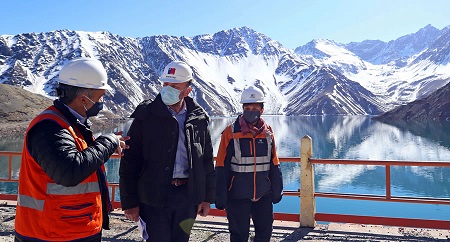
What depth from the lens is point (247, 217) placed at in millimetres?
4328

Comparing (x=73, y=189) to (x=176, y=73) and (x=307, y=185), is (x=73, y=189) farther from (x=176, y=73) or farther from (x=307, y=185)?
(x=307, y=185)

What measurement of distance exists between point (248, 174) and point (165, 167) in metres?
1.32

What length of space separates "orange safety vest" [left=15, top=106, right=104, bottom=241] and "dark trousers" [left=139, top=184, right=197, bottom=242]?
2.72ft

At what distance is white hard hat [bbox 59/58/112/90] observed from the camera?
8.80 feet

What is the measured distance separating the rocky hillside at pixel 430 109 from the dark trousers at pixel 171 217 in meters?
139

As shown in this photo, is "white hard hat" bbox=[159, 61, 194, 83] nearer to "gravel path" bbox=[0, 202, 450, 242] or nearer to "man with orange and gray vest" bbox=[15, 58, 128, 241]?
"man with orange and gray vest" bbox=[15, 58, 128, 241]

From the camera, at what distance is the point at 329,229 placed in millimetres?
6539

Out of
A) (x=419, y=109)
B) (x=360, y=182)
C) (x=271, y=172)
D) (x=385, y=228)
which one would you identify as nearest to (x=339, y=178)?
(x=360, y=182)

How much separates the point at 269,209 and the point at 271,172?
1.47 feet

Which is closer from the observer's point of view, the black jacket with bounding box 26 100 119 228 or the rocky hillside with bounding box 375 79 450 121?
the black jacket with bounding box 26 100 119 228

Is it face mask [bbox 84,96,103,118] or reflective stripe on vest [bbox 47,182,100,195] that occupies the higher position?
face mask [bbox 84,96,103,118]

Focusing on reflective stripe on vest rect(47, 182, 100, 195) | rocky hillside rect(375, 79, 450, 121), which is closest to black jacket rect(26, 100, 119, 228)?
reflective stripe on vest rect(47, 182, 100, 195)

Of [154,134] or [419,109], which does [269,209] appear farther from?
[419,109]

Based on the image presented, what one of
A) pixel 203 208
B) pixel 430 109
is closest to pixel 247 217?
pixel 203 208
